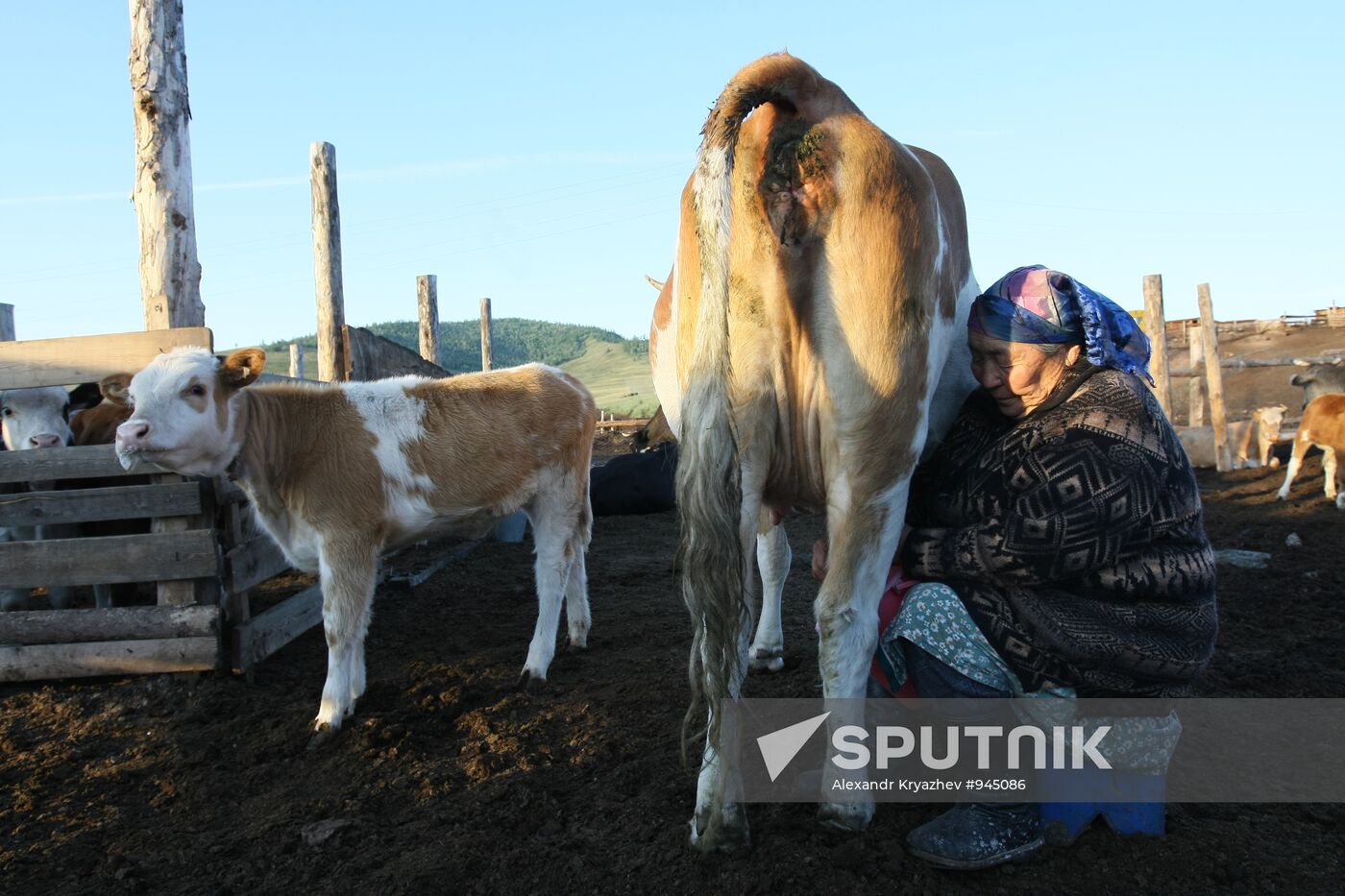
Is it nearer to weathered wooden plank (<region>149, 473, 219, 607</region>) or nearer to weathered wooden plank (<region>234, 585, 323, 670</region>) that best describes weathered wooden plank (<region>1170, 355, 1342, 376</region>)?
weathered wooden plank (<region>234, 585, 323, 670</region>)

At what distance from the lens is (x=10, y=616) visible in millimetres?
4500

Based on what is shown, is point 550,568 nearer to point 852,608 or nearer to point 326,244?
point 852,608

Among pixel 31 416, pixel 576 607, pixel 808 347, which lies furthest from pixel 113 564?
pixel 808 347

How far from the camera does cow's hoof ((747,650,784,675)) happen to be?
440cm

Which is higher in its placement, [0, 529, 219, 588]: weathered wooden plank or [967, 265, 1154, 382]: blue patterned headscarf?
[967, 265, 1154, 382]: blue patterned headscarf

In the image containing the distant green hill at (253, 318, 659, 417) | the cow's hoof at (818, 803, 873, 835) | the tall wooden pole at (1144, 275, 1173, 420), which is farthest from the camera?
the distant green hill at (253, 318, 659, 417)

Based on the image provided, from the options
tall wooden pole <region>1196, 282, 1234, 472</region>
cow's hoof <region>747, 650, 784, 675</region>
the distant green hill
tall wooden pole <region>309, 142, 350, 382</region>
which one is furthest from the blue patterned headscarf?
the distant green hill

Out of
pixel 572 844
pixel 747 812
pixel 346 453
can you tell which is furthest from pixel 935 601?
pixel 346 453

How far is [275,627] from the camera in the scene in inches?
194

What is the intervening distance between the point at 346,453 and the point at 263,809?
1.73 metres

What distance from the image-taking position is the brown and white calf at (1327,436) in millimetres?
10523

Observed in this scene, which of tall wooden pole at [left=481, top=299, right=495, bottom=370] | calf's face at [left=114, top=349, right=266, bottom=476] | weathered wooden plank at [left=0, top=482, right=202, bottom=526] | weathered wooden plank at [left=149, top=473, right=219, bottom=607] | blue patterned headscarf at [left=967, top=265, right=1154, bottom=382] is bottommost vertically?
weathered wooden plank at [left=149, top=473, right=219, bottom=607]

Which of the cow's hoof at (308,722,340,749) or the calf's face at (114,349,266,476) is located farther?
the calf's face at (114,349,266,476)

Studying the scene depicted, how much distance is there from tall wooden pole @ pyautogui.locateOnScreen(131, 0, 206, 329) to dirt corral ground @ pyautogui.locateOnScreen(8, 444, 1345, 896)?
2.36 m
